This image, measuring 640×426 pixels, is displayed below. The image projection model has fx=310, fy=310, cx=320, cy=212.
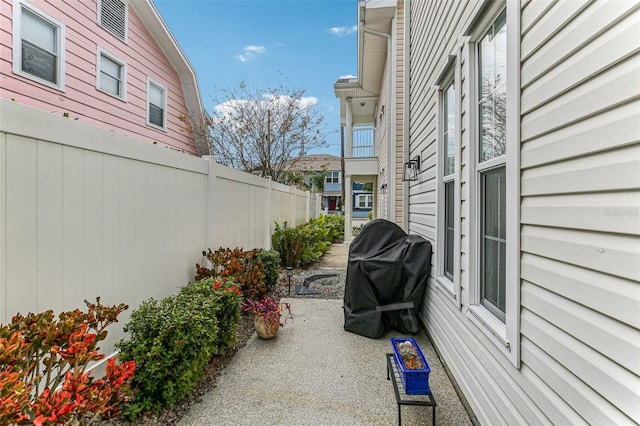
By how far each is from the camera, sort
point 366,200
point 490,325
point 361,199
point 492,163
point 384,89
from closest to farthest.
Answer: point 490,325 < point 492,163 < point 384,89 < point 366,200 < point 361,199

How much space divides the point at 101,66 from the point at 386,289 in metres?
6.65

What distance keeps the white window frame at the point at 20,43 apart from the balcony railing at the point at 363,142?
972cm

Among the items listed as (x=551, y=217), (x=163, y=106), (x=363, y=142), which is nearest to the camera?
(x=551, y=217)

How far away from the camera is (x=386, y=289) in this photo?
365cm

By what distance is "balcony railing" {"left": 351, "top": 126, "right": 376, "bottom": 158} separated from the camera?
42.9ft

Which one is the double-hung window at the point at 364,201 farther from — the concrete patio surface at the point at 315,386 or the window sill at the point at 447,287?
the window sill at the point at 447,287

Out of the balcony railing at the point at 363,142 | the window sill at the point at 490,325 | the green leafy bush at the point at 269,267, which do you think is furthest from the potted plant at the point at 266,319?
the balcony railing at the point at 363,142

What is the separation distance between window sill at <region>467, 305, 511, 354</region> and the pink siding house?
6351 mm

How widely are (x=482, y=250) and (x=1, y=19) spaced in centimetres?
661

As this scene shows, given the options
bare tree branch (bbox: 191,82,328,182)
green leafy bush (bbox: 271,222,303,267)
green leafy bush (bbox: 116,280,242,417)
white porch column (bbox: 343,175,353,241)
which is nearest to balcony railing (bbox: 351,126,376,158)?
white porch column (bbox: 343,175,353,241)

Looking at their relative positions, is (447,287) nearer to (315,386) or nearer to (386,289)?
(386,289)

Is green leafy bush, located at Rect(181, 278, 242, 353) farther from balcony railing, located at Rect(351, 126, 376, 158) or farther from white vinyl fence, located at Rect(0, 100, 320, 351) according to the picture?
balcony railing, located at Rect(351, 126, 376, 158)

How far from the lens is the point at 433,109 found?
361 cm

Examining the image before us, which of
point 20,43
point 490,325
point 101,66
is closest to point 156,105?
point 101,66
